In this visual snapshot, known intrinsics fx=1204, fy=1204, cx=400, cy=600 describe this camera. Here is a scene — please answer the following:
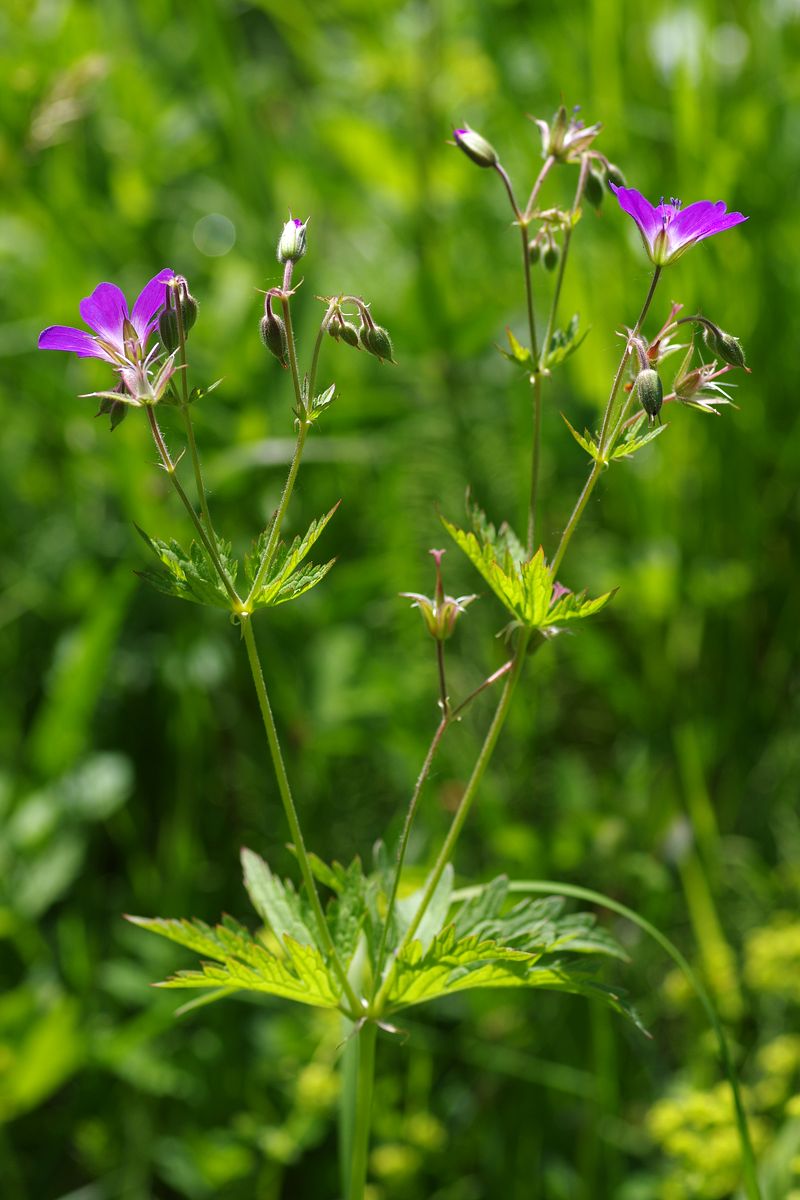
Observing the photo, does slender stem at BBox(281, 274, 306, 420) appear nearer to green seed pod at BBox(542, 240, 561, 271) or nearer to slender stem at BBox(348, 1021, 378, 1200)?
green seed pod at BBox(542, 240, 561, 271)

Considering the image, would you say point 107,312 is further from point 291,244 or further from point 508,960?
point 508,960

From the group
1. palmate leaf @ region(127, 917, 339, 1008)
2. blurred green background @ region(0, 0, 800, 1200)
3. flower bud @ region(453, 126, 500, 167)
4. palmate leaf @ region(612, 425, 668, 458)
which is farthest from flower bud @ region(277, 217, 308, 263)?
blurred green background @ region(0, 0, 800, 1200)

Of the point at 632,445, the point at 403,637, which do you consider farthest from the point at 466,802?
the point at 403,637

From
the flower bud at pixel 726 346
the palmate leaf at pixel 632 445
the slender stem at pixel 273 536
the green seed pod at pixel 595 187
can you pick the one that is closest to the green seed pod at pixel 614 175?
the green seed pod at pixel 595 187

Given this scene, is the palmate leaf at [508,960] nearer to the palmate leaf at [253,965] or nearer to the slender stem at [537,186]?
the palmate leaf at [253,965]

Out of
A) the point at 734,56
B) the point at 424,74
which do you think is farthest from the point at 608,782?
the point at 734,56

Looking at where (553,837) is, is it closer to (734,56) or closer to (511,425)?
(511,425)

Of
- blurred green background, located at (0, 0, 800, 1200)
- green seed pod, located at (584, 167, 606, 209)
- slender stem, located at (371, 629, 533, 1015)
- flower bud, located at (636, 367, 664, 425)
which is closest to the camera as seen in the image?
flower bud, located at (636, 367, 664, 425)
